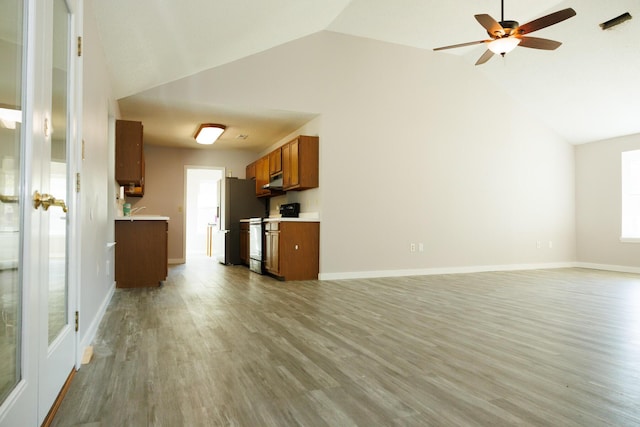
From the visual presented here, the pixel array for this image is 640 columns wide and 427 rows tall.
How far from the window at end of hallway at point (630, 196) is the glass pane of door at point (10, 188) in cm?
878

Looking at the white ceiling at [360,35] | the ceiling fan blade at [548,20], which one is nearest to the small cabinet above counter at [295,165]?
the white ceiling at [360,35]

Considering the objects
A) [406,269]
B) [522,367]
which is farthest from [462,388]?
[406,269]

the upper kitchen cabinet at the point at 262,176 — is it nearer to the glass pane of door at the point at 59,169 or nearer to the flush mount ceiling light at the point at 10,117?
the glass pane of door at the point at 59,169

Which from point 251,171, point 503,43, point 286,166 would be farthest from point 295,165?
point 503,43

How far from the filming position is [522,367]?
2.36 metres

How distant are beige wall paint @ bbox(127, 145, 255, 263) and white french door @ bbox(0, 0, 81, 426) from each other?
6869mm

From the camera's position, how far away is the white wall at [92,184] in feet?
8.74

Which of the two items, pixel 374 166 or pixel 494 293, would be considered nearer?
pixel 494 293

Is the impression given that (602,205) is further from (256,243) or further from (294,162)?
(256,243)

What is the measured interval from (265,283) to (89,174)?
10.2ft

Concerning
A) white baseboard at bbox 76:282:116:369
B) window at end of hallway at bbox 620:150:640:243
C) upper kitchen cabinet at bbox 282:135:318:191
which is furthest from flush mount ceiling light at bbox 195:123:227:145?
window at end of hallway at bbox 620:150:640:243

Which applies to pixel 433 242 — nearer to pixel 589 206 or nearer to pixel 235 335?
pixel 589 206

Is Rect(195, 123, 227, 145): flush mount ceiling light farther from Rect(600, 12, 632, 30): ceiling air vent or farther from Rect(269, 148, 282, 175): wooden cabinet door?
Rect(600, 12, 632, 30): ceiling air vent

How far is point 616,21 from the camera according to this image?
17.7ft
